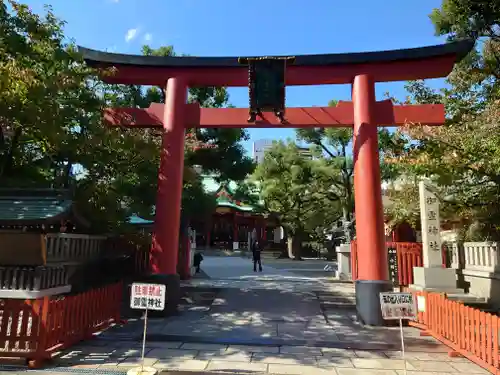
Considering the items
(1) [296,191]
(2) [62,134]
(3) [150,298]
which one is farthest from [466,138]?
(1) [296,191]

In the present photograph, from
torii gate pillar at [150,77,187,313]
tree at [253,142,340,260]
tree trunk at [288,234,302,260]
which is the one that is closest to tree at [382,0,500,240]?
torii gate pillar at [150,77,187,313]

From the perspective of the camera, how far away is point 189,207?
49.5ft

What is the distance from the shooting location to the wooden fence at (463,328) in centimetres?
538

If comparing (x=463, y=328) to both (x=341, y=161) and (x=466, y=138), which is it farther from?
(x=341, y=161)

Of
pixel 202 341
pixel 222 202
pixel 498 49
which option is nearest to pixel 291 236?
pixel 222 202

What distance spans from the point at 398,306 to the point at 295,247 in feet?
81.4

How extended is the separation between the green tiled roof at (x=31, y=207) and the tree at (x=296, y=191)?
1687cm

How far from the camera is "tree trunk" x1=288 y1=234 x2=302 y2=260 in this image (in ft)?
98.2

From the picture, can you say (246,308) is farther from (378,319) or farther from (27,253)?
(27,253)

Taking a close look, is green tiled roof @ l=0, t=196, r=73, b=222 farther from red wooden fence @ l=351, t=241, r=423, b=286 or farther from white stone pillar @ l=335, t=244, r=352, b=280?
white stone pillar @ l=335, t=244, r=352, b=280

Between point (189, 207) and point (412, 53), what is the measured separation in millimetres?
9684

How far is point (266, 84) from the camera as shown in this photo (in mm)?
9016

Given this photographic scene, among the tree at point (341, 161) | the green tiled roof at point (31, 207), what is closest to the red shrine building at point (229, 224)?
the tree at point (341, 161)

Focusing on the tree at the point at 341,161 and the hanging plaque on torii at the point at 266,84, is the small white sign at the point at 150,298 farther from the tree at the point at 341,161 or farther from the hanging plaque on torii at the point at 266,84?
the tree at the point at 341,161
